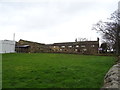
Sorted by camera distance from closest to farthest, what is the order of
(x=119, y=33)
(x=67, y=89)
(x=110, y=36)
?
(x=67, y=89) < (x=119, y=33) < (x=110, y=36)

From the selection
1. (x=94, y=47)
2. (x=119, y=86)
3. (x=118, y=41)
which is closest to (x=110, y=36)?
(x=118, y=41)

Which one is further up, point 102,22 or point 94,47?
point 102,22

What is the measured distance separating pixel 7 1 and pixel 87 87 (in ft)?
19.6

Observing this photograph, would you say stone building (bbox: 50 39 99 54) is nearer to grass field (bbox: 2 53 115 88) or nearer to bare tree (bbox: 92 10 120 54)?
bare tree (bbox: 92 10 120 54)

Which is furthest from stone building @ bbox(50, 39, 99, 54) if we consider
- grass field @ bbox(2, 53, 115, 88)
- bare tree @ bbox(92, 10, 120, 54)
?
grass field @ bbox(2, 53, 115, 88)

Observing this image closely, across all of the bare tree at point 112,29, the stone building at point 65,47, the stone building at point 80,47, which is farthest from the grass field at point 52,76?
the stone building at point 80,47

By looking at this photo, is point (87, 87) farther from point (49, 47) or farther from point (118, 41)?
point (49, 47)

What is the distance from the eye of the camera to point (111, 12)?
2611 centimetres

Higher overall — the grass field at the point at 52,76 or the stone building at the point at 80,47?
the stone building at the point at 80,47

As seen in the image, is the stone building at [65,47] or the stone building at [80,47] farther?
the stone building at [80,47]

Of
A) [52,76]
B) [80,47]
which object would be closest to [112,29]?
[52,76]

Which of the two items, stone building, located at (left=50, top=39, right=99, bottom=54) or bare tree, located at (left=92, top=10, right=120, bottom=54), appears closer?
bare tree, located at (left=92, top=10, right=120, bottom=54)

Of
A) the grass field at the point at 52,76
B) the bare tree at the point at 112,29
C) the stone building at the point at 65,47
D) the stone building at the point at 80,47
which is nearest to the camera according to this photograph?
the grass field at the point at 52,76

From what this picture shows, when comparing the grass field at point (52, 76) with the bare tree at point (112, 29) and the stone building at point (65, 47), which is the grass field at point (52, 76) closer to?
the bare tree at point (112, 29)
